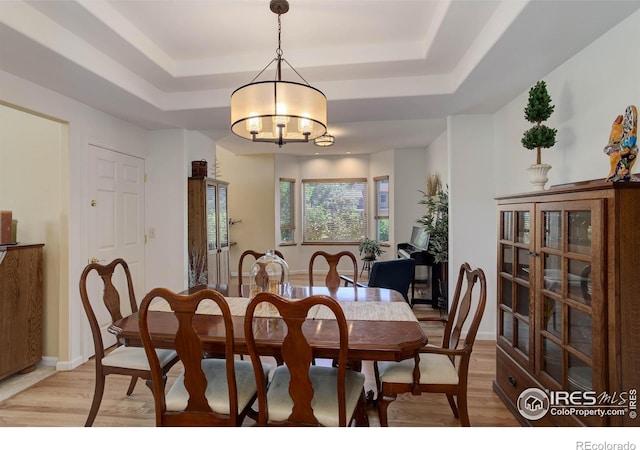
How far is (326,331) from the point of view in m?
1.69

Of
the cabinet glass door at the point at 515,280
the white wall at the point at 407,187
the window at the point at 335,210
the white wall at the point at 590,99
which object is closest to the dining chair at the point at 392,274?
the cabinet glass door at the point at 515,280

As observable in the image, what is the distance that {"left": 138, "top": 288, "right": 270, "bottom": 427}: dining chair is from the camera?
145 cm

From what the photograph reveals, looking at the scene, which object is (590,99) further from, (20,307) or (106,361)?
(20,307)

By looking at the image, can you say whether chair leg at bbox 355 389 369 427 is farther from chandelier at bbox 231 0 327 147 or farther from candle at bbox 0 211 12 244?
candle at bbox 0 211 12 244

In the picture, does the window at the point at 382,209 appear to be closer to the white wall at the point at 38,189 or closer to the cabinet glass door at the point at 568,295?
the cabinet glass door at the point at 568,295

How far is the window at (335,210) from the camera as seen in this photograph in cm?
740

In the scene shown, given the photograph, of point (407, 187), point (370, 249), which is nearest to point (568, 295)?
point (370, 249)

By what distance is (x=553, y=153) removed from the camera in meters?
2.61

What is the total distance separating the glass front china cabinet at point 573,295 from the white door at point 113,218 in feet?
11.4

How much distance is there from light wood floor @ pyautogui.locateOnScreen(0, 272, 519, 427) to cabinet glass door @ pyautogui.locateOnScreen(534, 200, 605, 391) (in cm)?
61

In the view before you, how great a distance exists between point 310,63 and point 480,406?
9.18 feet

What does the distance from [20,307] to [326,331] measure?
269cm
